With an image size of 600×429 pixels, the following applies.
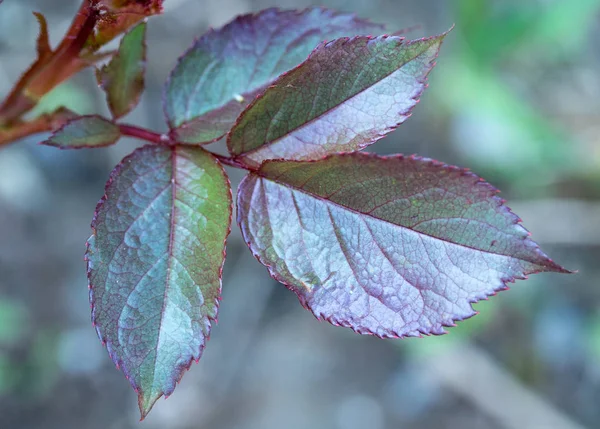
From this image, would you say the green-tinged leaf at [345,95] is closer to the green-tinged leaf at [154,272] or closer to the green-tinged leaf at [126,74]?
the green-tinged leaf at [154,272]

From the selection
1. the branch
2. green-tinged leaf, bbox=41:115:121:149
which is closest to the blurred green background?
the branch

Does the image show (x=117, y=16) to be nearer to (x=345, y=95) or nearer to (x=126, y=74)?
(x=126, y=74)

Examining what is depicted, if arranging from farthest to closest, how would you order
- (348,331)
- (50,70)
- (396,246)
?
(348,331), (50,70), (396,246)

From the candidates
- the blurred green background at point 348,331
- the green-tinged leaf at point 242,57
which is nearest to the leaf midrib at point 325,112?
the green-tinged leaf at point 242,57

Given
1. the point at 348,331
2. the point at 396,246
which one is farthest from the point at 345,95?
the point at 348,331

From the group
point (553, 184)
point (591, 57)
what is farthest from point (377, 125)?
point (591, 57)

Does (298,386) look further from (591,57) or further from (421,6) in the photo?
(591,57)

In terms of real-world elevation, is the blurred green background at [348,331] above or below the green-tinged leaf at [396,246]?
below
